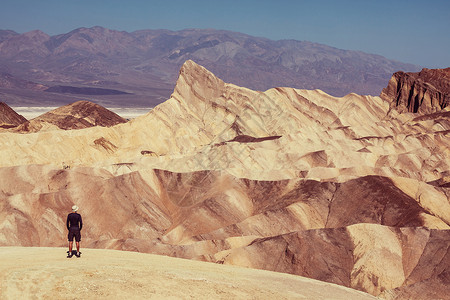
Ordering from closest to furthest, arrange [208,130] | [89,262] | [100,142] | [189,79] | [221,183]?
[89,262], [221,183], [100,142], [208,130], [189,79]

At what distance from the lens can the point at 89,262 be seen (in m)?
15.9

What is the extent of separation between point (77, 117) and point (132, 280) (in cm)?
7344

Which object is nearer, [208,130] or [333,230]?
[333,230]

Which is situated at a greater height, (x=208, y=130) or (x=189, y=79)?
(x=189, y=79)

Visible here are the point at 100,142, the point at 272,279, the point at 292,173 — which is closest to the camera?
the point at 272,279

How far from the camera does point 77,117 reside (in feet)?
277

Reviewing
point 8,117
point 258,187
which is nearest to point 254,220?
point 258,187

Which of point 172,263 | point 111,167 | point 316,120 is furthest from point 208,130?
point 172,263

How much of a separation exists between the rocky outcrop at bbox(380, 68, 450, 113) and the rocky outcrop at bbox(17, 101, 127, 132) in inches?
1708

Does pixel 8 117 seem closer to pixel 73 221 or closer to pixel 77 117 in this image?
pixel 77 117

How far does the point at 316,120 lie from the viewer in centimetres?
6488

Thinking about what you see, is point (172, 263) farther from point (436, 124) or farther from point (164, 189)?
point (436, 124)

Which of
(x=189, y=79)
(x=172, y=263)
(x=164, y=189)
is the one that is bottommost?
(x=164, y=189)

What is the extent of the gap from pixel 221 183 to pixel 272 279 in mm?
21523
